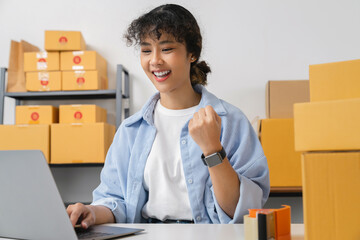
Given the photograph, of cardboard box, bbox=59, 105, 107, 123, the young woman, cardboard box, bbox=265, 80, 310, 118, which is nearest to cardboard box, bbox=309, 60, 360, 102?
the young woman

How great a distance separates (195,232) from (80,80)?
7.12 feet

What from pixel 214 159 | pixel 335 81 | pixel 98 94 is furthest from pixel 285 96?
pixel 335 81

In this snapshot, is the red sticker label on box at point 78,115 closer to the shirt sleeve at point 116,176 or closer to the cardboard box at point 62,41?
the cardboard box at point 62,41

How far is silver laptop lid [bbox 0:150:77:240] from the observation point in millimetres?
690

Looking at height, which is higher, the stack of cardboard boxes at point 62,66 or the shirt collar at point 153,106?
the stack of cardboard boxes at point 62,66

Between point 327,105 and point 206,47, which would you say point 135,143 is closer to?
point 327,105

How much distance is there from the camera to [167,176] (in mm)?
1256

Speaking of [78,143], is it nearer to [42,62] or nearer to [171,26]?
[42,62]

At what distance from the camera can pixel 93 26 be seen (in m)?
3.19

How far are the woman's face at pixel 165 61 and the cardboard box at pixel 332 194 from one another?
0.79 metres

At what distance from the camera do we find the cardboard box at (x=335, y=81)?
0.63m

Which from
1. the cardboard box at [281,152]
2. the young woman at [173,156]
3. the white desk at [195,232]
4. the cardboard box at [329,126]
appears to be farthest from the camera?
the cardboard box at [281,152]

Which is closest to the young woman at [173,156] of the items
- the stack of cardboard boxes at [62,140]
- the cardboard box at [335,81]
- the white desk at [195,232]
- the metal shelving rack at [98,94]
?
the white desk at [195,232]

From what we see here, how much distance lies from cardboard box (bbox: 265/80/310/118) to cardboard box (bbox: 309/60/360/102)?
2.05 metres
